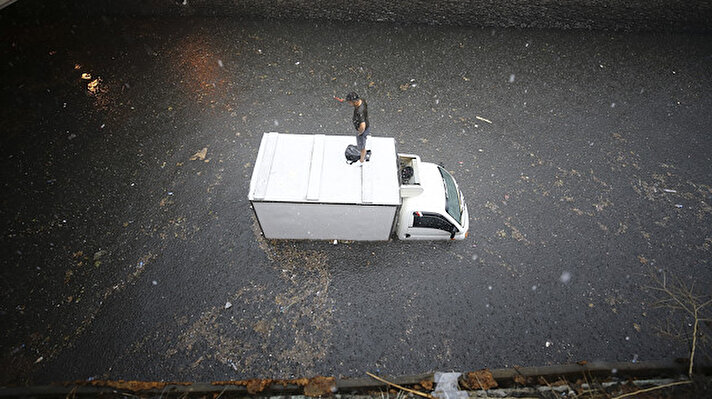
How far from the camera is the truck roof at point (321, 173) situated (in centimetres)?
580

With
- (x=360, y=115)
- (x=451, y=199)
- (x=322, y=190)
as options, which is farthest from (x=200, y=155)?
(x=451, y=199)

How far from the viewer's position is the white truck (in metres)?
5.85

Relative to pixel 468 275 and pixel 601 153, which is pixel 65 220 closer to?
pixel 468 275

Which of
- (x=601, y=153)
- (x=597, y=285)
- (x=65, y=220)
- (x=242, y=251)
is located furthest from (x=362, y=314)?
(x=601, y=153)

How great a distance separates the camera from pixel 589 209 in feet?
25.9

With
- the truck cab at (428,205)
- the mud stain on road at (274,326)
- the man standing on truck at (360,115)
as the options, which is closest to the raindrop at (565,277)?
the truck cab at (428,205)

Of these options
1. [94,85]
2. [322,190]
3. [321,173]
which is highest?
[321,173]

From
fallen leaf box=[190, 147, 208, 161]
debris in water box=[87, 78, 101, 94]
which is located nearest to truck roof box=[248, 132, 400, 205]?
fallen leaf box=[190, 147, 208, 161]

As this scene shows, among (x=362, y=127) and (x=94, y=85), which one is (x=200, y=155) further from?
(x=362, y=127)

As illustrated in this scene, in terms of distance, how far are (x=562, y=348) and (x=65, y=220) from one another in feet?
32.7

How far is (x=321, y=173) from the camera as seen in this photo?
613 cm

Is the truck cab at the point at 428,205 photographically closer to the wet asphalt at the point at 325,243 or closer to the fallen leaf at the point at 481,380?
the wet asphalt at the point at 325,243

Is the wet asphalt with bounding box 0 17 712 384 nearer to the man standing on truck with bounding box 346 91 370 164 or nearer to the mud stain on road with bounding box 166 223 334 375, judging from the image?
the mud stain on road with bounding box 166 223 334 375

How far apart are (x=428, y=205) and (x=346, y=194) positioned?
162 centimetres
